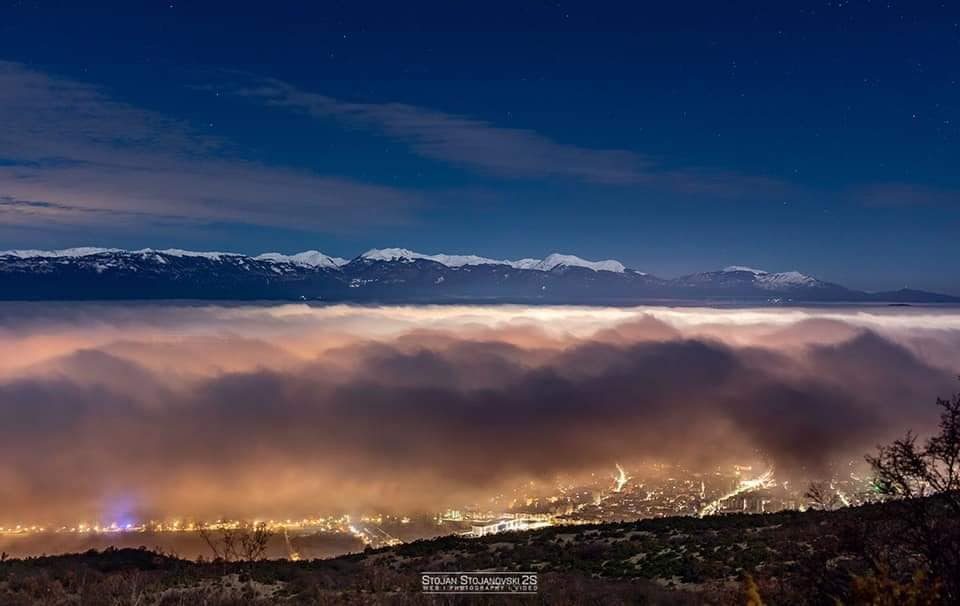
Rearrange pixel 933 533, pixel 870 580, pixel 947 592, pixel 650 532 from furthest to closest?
pixel 650 532
pixel 933 533
pixel 947 592
pixel 870 580

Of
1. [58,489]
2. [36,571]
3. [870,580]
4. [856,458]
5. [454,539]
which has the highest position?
[870,580]

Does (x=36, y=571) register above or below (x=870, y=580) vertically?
below

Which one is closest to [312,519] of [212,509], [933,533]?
[212,509]

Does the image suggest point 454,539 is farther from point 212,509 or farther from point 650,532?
point 212,509

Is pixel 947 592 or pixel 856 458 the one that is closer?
pixel 947 592

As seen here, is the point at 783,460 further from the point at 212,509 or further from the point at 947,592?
the point at 947,592

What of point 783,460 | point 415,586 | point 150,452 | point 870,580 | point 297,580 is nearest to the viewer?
point 870,580
